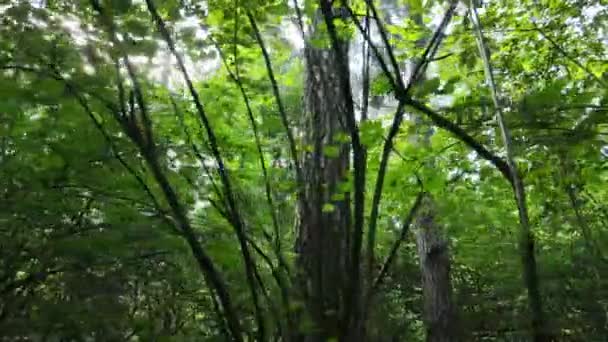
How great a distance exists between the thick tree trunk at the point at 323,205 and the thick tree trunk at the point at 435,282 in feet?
12.8

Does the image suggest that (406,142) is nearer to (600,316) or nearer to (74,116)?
(74,116)

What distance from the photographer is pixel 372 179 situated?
13.5ft

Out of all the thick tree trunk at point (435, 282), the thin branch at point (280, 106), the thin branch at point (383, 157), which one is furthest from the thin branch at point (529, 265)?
the thick tree trunk at point (435, 282)

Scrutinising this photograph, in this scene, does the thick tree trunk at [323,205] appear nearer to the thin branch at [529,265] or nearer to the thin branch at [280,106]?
the thin branch at [280,106]

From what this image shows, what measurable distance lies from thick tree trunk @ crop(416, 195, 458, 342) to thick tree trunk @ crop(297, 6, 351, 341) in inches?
154

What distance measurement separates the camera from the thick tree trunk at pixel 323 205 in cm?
175

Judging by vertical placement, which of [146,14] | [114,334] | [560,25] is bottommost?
[114,334]

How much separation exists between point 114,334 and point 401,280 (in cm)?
535

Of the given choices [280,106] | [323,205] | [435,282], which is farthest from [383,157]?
[435,282]

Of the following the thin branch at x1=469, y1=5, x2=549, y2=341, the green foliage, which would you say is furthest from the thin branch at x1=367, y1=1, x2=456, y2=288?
the thin branch at x1=469, y1=5, x2=549, y2=341

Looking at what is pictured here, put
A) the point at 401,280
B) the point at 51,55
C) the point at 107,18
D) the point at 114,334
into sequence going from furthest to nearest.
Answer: the point at 401,280 < the point at 114,334 < the point at 51,55 < the point at 107,18

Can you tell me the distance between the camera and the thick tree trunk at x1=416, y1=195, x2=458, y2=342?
6238 mm

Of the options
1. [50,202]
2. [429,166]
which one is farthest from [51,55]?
[429,166]

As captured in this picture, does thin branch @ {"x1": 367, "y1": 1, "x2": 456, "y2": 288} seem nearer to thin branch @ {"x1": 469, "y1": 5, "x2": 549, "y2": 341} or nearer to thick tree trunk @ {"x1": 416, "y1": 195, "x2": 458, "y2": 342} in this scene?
thin branch @ {"x1": 469, "y1": 5, "x2": 549, "y2": 341}
